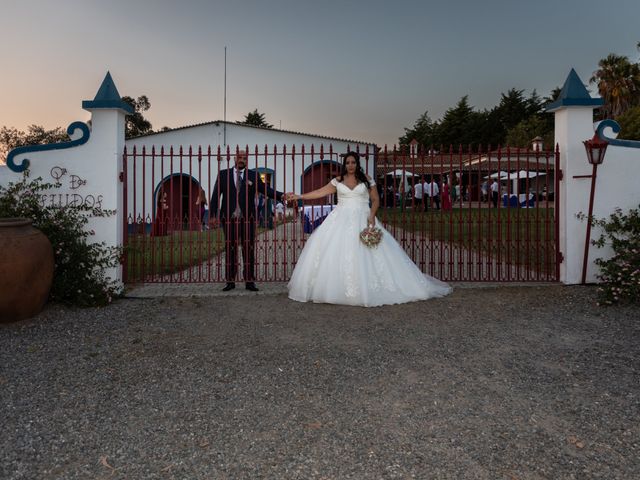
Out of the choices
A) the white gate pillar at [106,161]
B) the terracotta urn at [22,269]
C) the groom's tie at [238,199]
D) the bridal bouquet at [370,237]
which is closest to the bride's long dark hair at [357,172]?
the bridal bouquet at [370,237]

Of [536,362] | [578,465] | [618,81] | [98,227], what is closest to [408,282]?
[536,362]

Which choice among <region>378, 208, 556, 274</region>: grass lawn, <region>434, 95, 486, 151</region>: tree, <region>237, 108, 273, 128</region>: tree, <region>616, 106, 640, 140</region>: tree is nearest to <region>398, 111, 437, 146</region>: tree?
A: <region>434, 95, 486, 151</region>: tree

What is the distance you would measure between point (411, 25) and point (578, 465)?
35.9 feet

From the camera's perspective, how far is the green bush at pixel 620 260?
5.34 m

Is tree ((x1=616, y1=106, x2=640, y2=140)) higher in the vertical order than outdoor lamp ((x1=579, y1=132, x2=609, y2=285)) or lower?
higher

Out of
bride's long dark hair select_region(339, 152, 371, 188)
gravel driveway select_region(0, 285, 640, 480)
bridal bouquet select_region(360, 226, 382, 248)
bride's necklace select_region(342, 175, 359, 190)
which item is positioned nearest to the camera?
gravel driveway select_region(0, 285, 640, 480)

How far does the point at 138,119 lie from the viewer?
3659cm

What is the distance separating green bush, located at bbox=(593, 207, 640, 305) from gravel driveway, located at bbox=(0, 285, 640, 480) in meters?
0.30

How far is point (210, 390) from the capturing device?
10.3ft

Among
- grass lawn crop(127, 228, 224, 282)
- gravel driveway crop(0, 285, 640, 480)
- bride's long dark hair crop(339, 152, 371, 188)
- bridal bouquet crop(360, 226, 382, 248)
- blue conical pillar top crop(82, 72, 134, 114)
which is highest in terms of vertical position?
blue conical pillar top crop(82, 72, 134, 114)

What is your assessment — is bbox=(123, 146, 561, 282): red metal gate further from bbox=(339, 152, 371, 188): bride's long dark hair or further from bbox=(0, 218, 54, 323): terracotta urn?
bbox=(0, 218, 54, 323): terracotta urn

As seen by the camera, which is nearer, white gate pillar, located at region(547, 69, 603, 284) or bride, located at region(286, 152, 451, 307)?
bride, located at region(286, 152, 451, 307)

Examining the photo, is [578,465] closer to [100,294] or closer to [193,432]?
[193,432]

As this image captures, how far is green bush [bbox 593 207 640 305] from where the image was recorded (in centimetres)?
534
